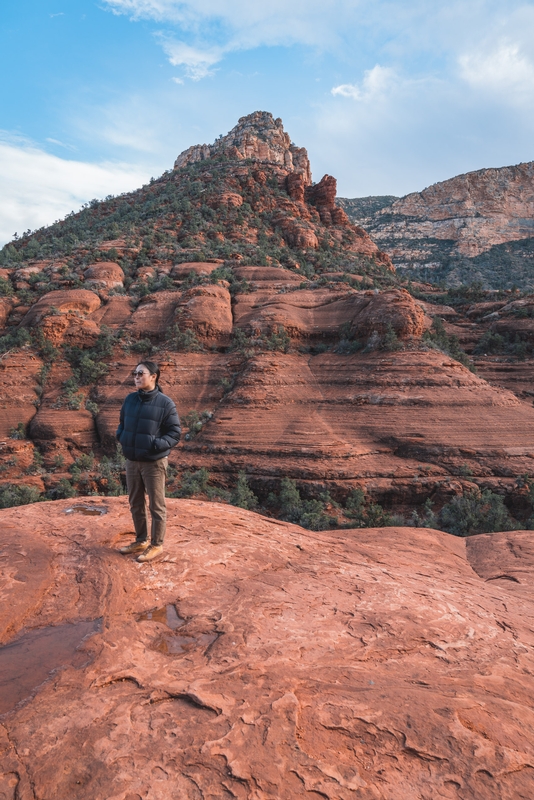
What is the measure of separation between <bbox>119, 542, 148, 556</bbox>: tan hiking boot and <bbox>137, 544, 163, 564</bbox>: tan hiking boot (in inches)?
4.2

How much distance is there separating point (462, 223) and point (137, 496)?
86178 mm

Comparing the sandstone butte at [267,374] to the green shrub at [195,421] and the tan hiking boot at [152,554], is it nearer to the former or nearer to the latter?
the green shrub at [195,421]

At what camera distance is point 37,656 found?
2725mm

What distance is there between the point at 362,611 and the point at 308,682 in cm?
122

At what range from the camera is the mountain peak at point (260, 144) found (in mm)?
66188

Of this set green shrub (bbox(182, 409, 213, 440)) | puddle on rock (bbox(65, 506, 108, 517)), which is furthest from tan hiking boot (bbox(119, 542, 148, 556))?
green shrub (bbox(182, 409, 213, 440))

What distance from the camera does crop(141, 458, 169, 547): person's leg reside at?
425cm

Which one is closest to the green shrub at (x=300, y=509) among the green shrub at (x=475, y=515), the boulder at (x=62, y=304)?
the green shrub at (x=475, y=515)

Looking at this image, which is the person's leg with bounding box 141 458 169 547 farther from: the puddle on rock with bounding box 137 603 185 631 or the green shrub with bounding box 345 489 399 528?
the green shrub with bounding box 345 489 399 528

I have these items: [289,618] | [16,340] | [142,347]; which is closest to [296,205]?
[142,347]

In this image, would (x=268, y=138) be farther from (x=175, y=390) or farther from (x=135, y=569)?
(x=135, y=569)

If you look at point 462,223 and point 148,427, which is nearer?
point 148,427

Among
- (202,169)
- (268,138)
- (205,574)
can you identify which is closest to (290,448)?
(205,574)

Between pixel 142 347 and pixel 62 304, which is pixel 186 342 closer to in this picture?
pixel 142 347
